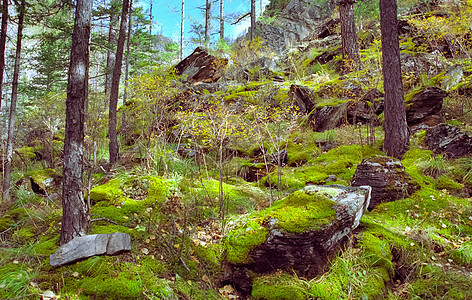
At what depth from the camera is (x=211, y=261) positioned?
3.04 metres

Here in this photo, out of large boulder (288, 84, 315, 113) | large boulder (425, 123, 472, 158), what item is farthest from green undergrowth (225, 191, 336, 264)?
large boulder (288, 84, 315, 113)

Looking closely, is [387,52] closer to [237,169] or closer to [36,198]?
[237,169]

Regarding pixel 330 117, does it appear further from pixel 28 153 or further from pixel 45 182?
pixel 28 153

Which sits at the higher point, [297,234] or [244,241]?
[297,234]

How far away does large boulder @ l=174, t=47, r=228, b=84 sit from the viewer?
13.1m

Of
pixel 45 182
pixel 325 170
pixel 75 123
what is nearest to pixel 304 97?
pixel 325 170

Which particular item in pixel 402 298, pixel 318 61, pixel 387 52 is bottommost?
pixel 402 298

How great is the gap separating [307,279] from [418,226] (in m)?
1.98

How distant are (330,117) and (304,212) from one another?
5.78m

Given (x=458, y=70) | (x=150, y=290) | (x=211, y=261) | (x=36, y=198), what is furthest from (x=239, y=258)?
(x=458, y=70)

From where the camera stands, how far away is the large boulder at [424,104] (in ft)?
22.2

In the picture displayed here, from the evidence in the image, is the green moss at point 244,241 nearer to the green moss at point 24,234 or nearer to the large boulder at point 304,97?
the green moss at point 24,234

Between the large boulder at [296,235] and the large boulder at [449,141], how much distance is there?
3.21 meters

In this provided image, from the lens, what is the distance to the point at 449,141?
5.03m
